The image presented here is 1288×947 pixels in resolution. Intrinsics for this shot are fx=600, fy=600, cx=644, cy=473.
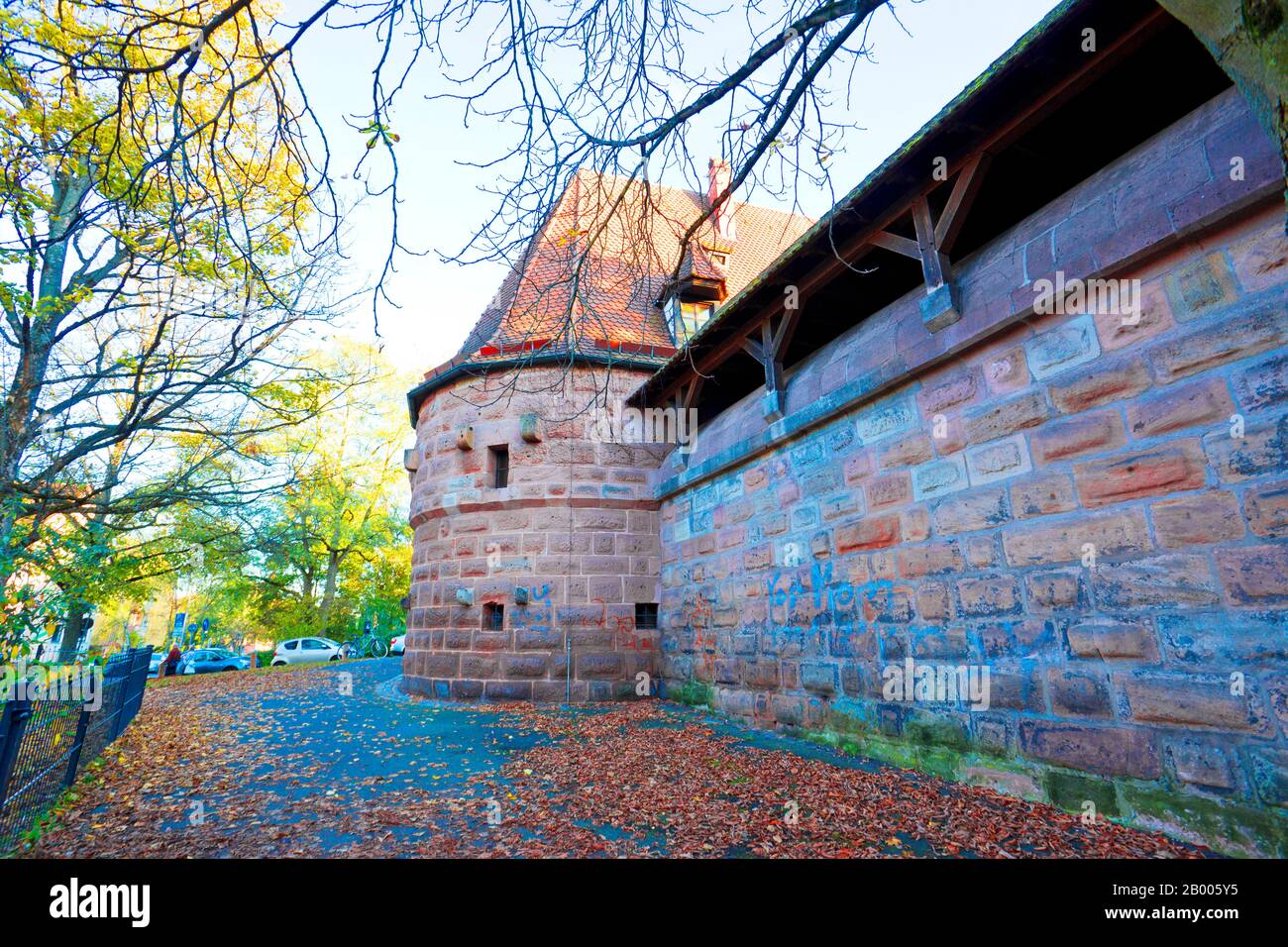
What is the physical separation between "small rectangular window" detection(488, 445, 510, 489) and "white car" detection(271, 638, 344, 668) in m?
16.7

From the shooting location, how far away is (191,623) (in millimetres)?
32031

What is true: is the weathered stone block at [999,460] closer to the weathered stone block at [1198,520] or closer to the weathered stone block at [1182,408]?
the weathered stone block at [1182,408]

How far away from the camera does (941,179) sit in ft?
13.8

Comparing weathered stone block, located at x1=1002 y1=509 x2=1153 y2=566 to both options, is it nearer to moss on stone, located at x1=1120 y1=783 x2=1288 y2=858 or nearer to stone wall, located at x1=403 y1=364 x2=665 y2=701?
moss on stone, located at x1=1120 y1=783 x2=1288 y2=858

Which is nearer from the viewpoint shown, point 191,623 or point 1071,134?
point 1071,134

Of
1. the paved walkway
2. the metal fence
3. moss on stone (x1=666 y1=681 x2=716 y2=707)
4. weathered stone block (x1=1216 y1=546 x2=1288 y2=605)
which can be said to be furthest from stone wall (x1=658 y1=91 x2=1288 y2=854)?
the metal fence

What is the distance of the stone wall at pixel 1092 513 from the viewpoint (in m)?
2.75

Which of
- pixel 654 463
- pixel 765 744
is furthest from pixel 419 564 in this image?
pixel 765 744

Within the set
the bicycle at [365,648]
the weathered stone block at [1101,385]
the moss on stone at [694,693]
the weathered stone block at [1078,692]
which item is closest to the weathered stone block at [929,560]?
the weathered stone block at [1078,692]

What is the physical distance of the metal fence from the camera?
3.23 meters

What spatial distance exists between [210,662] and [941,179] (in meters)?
26.0

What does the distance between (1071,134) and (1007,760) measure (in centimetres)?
405

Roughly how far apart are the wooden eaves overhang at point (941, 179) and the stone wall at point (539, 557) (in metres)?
3.10

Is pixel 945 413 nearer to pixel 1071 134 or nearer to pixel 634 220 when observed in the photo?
pixel 1071 134
